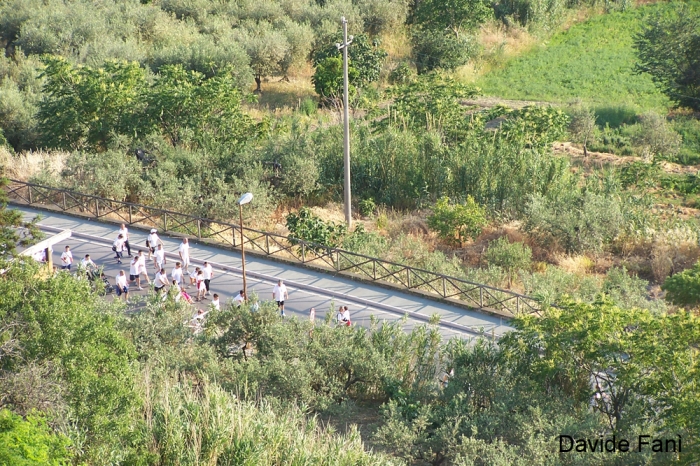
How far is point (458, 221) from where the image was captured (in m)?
25.2

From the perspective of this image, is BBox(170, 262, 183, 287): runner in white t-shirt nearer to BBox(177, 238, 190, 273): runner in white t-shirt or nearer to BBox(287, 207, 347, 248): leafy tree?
BBox(177, 238, 190, 273): runner in white t-shirt

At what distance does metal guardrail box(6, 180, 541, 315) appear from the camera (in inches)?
809

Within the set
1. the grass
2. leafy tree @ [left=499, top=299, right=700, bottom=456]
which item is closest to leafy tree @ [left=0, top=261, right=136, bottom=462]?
leafy tree @ [left=499, top=299, right=700, bottom=456]

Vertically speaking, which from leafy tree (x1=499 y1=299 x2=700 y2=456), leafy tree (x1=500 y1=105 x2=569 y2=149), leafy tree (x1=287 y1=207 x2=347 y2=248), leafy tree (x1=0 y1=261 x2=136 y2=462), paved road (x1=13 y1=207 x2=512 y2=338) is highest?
leafy tree (x1=0 y1=261 x2=136 y2=462)

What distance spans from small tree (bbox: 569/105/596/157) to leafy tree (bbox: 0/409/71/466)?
2844 cm

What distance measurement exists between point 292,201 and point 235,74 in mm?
13632

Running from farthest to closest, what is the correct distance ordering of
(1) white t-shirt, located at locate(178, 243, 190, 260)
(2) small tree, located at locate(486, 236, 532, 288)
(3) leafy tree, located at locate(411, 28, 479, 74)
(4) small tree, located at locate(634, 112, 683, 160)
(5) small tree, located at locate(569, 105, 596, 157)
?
(3) leafy tree, located at locate(411, 28, 479, 74), (5) small tree, located at locate(569, 105, 596, 157), (4) small tree, located at locate(634, 112, 683, 160), (2) small tree, located at locate(486, 236, 532, 288), (1) white t-shirt, located at locate(178, 243, 190, 260)

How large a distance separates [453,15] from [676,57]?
11360 millimetres

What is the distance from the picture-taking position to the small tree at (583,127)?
35.8 metres

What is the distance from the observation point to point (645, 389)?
44.9 feet

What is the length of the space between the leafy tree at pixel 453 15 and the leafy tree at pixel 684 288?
2816 cm

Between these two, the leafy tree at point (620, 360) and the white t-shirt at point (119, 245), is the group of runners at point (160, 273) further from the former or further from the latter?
the leafy tree at point (620, 360)

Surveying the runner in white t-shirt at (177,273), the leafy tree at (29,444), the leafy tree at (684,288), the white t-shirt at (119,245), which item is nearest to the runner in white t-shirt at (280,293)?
the runner in white t-shirt at (177,273)

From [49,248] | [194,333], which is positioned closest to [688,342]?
[194,333]
